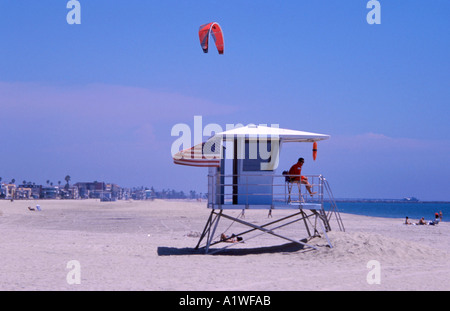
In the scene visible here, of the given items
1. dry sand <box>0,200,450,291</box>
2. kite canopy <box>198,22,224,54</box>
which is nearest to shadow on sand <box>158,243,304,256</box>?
dry sand <box>0,200,450,291</box>

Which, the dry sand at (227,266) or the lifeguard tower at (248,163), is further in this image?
the lifeguard tower at (248,163)

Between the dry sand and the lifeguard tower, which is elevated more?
the lifeguard tower

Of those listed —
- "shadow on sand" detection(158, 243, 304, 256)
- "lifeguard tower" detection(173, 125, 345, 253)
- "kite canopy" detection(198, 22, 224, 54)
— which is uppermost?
"kite canopy" detection(198, 22, 224, 54)

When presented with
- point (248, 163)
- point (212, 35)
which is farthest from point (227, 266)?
point (212, 35)

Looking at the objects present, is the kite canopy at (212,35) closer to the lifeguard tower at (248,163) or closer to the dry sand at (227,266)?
the lifeguard tower at (248,163)

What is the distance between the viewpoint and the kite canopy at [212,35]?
16.4m

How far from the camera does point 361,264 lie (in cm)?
1471

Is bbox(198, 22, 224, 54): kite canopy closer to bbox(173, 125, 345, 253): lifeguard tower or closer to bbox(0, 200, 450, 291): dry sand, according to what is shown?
bbox(173, 125, 345, 253): lifeguard tower

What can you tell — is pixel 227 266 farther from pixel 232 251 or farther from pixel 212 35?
pixel 212 35

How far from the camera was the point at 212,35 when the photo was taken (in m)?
17.1

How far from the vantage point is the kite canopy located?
53.7ft

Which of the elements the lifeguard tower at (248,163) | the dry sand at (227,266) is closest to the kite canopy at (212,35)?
the lifeguard tower at (248,163)
